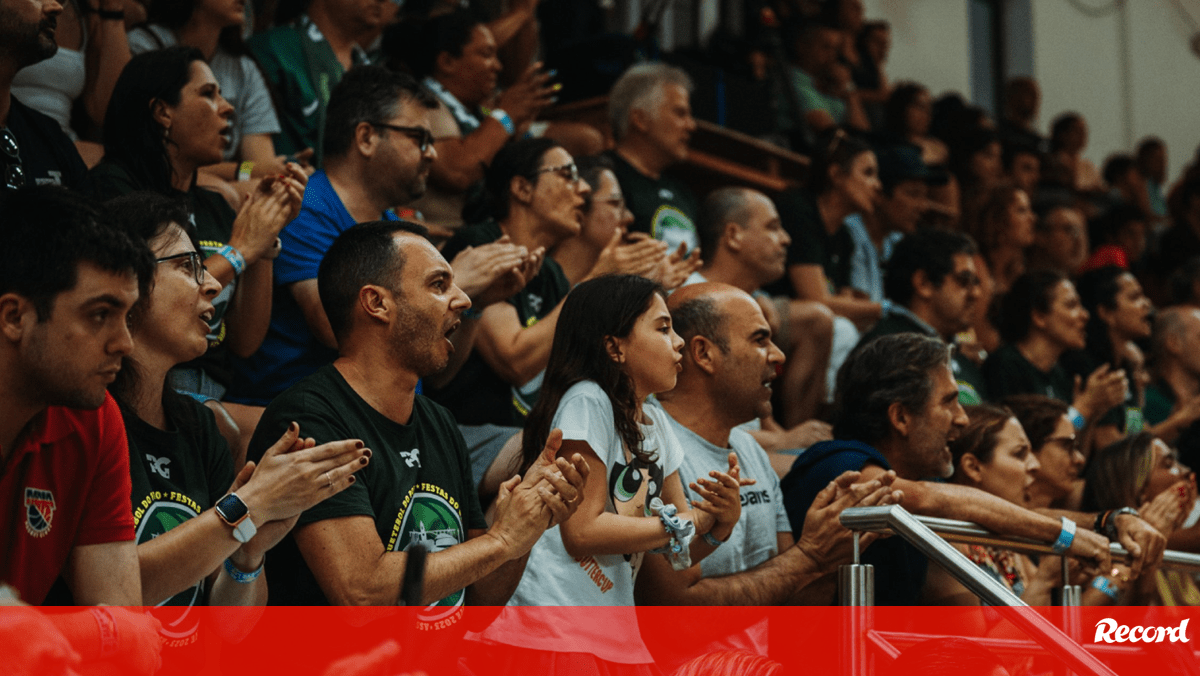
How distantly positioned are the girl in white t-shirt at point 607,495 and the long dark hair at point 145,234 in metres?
0.74

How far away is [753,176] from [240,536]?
4896 millimetres

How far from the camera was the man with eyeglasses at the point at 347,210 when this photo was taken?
3252 millimetres

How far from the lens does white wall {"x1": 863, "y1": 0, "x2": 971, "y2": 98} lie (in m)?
10.4

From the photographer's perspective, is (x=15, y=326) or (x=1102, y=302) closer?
(x=15, y=326)

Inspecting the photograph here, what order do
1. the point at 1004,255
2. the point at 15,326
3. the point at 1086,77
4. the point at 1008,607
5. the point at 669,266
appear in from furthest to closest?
the point at 1086,77 < the point at 1004,255 < the point at 669,266 < the point at 1008,607 < the point at 15,326

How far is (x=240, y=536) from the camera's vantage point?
2143mm

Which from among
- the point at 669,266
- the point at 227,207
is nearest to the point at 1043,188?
the point at 669,266

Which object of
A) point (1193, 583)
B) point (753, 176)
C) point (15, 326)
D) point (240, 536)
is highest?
point (15, 326)

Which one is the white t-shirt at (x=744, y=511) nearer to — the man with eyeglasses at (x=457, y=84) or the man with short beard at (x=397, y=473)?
the man with short beard at (x=397, y=473)

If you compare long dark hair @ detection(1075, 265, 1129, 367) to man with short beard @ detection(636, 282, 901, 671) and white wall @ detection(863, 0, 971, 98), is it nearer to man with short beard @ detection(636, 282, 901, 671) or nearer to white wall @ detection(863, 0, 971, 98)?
man with short beard @ detection(636, 282, 901, 671)

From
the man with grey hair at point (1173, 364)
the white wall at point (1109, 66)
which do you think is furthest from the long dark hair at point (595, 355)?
the white wall at point (1109, 66)

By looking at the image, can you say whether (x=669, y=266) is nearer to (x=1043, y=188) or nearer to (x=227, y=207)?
(x=227, y=207)

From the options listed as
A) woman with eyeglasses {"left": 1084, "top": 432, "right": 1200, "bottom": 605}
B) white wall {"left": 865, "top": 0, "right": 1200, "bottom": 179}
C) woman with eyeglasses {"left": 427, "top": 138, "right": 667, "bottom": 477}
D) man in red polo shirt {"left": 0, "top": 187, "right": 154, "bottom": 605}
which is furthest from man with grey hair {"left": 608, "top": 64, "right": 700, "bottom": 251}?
white wall {"left": 865, "top": 0, "right": 1200, "bottom": 179}

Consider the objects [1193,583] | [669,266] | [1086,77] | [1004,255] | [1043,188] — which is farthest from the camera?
[1086,77]
